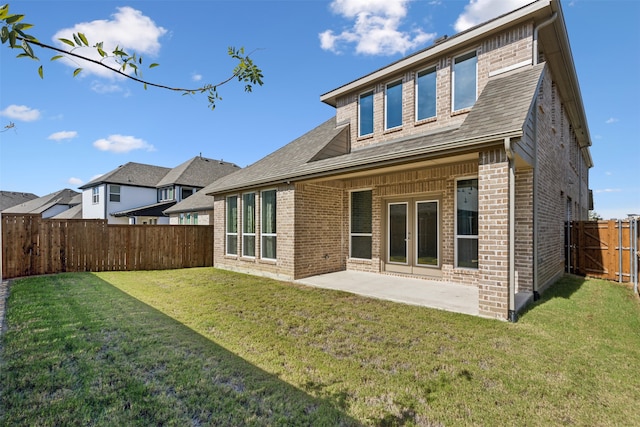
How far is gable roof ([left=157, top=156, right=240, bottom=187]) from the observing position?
25.4 m

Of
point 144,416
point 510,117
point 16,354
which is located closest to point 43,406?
point 144,416

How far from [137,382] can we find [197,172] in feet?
85.3

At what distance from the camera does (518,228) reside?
6488mm

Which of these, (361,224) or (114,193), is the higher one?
(114,193)

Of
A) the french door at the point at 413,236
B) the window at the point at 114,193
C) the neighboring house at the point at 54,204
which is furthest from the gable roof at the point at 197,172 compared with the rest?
the french door at the point at 413,236

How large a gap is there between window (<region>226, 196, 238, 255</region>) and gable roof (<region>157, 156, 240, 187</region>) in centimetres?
1517

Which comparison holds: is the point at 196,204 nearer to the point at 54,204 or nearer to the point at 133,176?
the point at 133,176

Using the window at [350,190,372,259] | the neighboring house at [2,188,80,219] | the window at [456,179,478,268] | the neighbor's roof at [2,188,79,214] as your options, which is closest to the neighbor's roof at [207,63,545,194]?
the window at [456,179,478,268]

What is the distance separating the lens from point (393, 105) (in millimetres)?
9383

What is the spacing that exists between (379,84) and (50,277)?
39.8ft

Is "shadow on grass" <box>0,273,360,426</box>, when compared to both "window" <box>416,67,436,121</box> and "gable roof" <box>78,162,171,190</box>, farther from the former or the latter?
"gable roof" <box>78,162,171,190</box>

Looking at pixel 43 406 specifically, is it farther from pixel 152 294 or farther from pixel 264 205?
pixel 264 205

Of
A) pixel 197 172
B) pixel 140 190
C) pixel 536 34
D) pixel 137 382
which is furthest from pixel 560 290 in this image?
pixel 140 190

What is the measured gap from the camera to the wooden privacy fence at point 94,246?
9.63 metres
